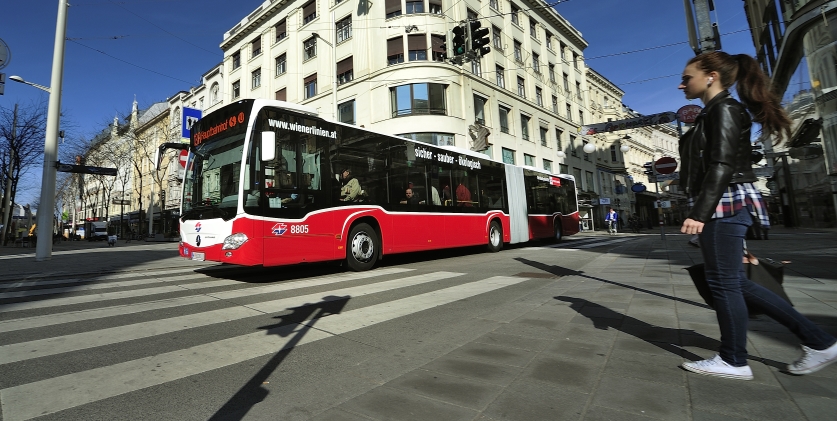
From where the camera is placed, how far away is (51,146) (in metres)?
12.2

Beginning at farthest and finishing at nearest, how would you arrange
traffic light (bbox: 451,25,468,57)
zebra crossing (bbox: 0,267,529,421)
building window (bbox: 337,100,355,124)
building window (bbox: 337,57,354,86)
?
building window (bbox: 337,57,354,86) → building window (bbox: 337,100,355,124) → traffic light (bbox: 451,25,468,57) → zebra crossing (bbox: 0,267,529,421)

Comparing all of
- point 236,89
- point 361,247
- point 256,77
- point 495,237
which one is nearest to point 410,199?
point 361,247

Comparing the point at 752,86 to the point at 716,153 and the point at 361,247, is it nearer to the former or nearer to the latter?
the point at 716,153

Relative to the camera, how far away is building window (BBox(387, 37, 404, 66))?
23.4 meters

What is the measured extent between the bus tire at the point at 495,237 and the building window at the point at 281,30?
25.7m

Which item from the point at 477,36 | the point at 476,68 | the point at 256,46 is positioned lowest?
the point at 477,36

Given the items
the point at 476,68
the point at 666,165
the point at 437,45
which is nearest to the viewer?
the point at 666,165

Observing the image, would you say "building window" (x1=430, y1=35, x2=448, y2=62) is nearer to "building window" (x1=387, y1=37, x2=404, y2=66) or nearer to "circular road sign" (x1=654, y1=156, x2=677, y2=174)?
"building window" (x1=387, y1=37, x2=404, y2=66)

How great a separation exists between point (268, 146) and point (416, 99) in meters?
17.7

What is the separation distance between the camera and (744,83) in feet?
7.66

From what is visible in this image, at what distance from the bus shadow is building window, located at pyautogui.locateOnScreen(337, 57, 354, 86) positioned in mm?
22941

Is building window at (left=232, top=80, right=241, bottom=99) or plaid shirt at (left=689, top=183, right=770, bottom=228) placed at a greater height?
building window at (left=232, top=80, right=241, bottom=99)

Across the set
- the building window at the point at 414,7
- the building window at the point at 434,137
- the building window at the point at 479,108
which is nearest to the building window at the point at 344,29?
the building window at the point at 414,7

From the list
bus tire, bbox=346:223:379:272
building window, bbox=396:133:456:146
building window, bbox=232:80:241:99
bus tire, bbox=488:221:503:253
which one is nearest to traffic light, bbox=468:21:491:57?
bus tire, bbox=488:221:503:253
